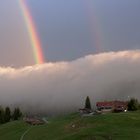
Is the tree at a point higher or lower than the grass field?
higher

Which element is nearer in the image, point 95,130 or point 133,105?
point 95,130

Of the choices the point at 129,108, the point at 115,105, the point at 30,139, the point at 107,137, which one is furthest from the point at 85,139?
the point at 115,105

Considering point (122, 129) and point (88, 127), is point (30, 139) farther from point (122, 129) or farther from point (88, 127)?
point (122, 129)

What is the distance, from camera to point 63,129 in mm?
98188

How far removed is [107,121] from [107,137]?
2164cm

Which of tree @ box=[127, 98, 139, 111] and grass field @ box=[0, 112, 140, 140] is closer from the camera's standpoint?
grass field @ box=[0, 112, 140, 140]

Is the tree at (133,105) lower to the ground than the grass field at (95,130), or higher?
higher

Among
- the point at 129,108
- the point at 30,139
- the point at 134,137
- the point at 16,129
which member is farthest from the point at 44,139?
the point at 129,108

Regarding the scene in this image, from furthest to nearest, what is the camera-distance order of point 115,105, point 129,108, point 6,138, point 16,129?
1. point 115,105
2. point 129,108
3. point 16,129
4. point 6,138

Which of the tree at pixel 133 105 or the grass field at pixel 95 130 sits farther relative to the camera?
the tree at pixel 133 105

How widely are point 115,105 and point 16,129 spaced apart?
80.1 meters

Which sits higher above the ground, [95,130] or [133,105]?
[133,105]

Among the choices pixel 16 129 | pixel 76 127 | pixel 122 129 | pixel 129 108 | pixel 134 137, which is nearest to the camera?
pixel 134 137

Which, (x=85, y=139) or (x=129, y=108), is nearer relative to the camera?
(x=85, y=139)
